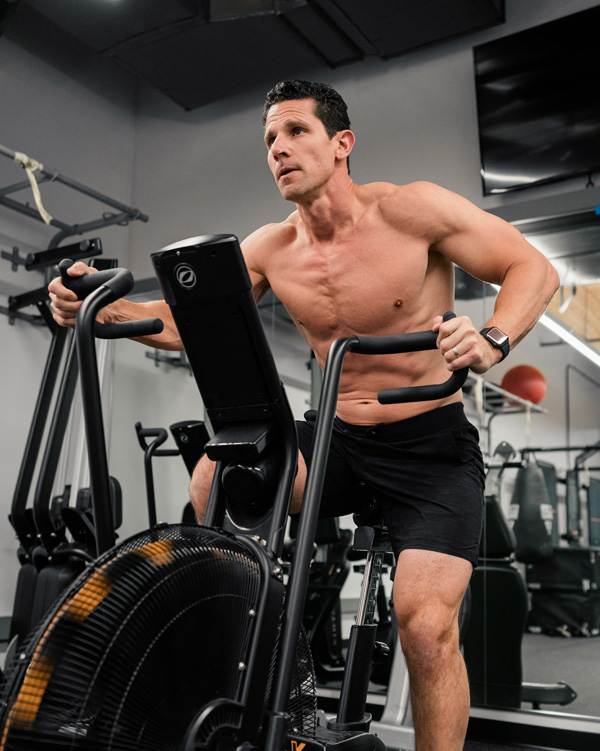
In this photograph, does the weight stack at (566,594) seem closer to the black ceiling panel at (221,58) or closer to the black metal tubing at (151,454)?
the black metal tubing at (151,454)

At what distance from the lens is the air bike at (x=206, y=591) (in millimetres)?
931

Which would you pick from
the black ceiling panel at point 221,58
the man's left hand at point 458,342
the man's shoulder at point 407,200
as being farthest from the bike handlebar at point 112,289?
Answer: the black ceiling panel at point 221,58

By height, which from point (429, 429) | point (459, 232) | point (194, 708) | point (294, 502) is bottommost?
point (194, 708)

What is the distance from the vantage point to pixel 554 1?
14.0 ft

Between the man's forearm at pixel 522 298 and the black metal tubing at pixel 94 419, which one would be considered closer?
the black metal tubing at pixel 94 419

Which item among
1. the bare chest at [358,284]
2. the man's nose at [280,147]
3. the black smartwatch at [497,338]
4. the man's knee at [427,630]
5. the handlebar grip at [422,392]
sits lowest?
the man's knee at [427,630]

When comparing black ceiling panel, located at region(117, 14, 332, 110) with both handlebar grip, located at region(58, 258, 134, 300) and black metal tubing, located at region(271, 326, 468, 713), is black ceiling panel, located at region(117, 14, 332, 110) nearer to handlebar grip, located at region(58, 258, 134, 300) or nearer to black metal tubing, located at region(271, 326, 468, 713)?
handlebar grip, located at region(58, 258, 134, 300)

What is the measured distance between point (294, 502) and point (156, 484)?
11.0ft

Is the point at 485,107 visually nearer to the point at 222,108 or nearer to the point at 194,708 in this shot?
the point at 222,108

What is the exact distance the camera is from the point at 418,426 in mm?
1690

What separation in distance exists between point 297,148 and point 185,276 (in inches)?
25.2

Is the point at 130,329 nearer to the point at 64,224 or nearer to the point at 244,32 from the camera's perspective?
the point at 64,224

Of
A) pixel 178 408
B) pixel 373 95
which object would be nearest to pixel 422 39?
pixel 373 95

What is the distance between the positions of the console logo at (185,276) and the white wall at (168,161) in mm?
2622
